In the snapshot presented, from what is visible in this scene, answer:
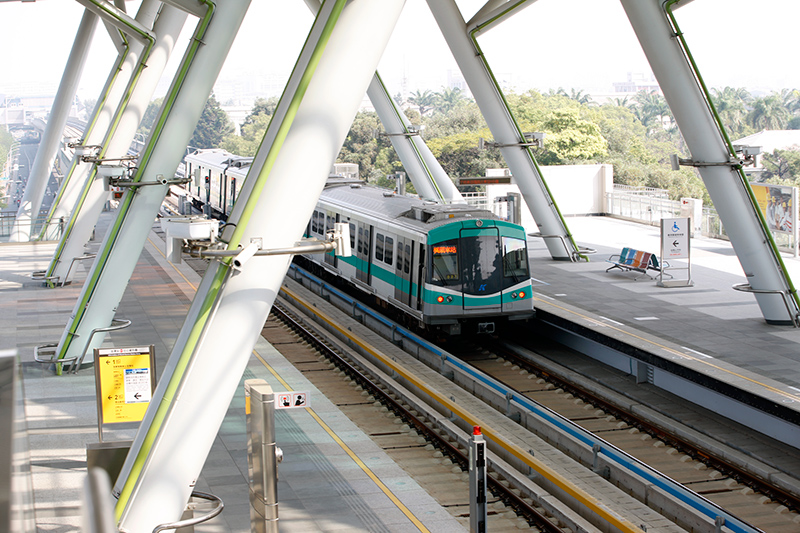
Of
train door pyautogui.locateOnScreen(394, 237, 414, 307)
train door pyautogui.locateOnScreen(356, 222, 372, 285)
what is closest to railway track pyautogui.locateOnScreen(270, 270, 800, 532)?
train door pyautogui.locateOnScreen(394, 237, 414, 307)

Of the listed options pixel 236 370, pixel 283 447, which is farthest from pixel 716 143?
pixel 236 370

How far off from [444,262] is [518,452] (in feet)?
20.3

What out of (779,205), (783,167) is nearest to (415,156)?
(779,205)

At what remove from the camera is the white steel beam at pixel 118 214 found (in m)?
15.2

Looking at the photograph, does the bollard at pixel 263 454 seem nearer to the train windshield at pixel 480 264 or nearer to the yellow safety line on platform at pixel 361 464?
the yellow safety line on platform at pixel 361 464

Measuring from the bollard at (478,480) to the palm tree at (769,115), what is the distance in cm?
11301

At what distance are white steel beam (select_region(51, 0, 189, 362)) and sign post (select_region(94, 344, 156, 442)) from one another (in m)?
6.02

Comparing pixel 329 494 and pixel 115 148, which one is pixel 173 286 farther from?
pixel 329 494

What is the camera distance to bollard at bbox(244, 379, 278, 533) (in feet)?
24.0

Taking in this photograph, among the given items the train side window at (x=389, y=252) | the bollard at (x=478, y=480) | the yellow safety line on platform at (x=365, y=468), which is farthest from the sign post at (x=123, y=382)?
the train side window at (x=389, y=252)

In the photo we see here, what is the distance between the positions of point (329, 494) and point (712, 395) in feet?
24.0

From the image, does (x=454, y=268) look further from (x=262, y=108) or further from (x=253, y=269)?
(x=262, y=108)

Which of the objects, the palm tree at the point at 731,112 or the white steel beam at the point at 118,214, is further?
the palm tree at the point at 731,112

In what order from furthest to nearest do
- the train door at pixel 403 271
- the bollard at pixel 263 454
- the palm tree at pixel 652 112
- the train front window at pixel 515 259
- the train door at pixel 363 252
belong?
1. the palm tree at pixel 652 112
2. the train door at pixel 363 252
3. the train door at pixel 403 271
4. the train front window at pixel 515 259
5. the bollard at pixel 263 454
